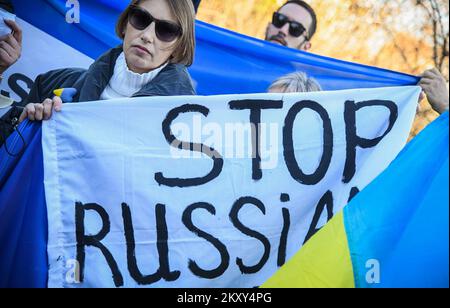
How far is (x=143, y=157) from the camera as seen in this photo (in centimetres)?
310

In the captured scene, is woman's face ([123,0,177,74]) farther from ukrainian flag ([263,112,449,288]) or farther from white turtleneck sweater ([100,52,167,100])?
ukrainian flag ([263,112,449,288])

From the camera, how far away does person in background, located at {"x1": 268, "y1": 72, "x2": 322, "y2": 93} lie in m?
3.59

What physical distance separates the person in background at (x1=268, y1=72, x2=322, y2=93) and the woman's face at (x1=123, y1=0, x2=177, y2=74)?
0.59 metres

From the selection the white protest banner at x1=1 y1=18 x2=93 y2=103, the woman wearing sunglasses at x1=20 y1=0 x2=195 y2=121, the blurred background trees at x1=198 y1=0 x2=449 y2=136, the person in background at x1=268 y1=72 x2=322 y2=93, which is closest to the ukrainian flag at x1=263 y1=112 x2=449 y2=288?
the person in background at x1=268 y1=72 x2=322 y2=93

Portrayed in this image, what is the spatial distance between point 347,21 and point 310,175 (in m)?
3.25

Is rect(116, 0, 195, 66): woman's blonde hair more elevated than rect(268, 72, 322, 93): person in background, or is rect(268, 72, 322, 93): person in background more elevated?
rect(116, 0, 195, 66): woman's blonde hair

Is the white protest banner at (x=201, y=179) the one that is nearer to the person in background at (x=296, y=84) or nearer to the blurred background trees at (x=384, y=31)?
the person in background at (x=296, y=84)

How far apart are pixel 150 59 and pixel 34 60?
0.88m

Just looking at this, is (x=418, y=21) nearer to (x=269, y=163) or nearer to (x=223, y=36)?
(x=223, y=36)

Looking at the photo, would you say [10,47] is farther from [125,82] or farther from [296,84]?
[296,84]

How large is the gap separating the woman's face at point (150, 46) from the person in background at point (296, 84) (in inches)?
23.2
